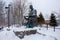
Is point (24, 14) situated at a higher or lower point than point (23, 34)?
higher

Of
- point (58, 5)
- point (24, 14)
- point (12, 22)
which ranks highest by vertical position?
point (58, 5)

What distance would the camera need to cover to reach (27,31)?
1672 mm

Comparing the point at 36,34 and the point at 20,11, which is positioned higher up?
the point at 20,11

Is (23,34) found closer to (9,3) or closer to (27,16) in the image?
(27,16)

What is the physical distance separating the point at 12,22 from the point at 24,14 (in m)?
0.22

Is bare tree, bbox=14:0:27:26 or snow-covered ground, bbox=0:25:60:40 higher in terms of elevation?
bare tree, bbox=14:0:27:26

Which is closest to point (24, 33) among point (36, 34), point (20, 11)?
point (36, 34)

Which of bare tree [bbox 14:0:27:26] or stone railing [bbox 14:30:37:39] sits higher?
bare tree [bbox 14:0:27:26]

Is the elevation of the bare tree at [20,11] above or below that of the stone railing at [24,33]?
above

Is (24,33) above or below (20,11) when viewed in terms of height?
below

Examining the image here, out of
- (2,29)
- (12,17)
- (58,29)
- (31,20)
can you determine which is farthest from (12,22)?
(58,29)

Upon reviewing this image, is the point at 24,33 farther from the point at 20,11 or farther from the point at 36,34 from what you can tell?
the point at 20,11

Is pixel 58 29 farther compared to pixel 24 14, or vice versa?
pixel 58 29

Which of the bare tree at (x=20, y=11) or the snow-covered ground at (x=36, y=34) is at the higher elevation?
the bare tree at (x=20, y=11)
